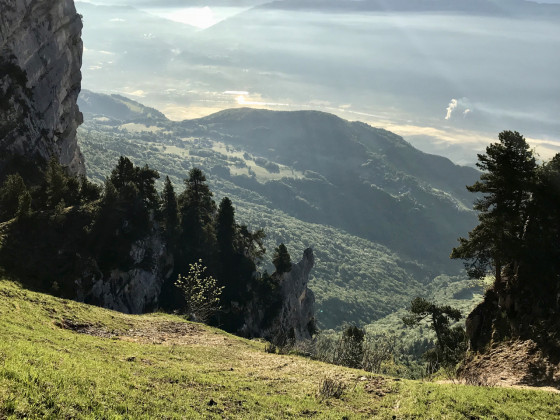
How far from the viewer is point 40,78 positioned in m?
122

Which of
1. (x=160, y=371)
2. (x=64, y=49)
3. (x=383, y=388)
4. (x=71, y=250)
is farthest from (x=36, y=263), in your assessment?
(x=64, y=49)

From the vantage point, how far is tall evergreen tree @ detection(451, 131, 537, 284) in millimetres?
41312

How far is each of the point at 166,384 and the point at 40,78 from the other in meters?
127

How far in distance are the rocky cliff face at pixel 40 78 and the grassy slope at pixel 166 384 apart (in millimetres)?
82192

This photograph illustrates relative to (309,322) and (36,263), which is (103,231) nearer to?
(36,263)

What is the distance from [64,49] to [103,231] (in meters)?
93.6

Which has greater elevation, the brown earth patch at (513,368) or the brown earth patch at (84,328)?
the brown earth patch at (513,368)

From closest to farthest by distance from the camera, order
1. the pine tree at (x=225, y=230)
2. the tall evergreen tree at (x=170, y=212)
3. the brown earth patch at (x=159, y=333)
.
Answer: the brown earth patch at (x=159, y=333) < the tall evergreen tree at (x=170, y=212) < the pine tree at (x=225, y=230)

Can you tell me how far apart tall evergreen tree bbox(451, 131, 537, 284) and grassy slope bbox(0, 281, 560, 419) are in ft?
55.9

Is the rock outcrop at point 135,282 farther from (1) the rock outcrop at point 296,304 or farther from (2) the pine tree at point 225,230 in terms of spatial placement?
(1) the rock outcrop at point 296,304

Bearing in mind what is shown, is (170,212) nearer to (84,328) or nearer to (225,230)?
(225,230)

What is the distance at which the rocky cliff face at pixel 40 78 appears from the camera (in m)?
104

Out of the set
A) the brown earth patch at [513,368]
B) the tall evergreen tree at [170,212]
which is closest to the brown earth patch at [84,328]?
the brown earth patch at [513,368]

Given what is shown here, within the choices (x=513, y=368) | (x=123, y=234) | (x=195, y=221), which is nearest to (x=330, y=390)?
(x=513, y=368)
